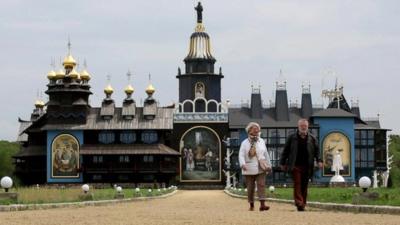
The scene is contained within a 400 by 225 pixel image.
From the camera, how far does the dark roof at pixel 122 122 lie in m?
82.4

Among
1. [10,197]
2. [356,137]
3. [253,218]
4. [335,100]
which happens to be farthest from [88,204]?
[335,100]

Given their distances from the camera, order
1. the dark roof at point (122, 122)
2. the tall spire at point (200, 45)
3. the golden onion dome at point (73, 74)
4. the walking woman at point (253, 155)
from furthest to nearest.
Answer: the tall spire at point (200, 45) → the golden onion dome at point (73, 74) → the dark roof at point (122, 122) → the walking woman at point (253, 155)

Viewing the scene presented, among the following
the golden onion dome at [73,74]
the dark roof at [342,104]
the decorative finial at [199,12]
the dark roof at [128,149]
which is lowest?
the dark roof at [128,149]

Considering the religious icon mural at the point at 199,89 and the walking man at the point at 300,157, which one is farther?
the religious icon mural at the point at 199,89

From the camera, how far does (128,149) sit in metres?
81.6

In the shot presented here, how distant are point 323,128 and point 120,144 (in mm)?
17918

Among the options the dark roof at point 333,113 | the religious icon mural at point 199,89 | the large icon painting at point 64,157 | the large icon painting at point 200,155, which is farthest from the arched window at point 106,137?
the dark roof at point 333,113

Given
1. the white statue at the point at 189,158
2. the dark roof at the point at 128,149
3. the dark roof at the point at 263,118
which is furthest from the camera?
the dark roof at the point at 263,118

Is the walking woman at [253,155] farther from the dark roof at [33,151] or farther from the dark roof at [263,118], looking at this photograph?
the dark roof at [263,118]

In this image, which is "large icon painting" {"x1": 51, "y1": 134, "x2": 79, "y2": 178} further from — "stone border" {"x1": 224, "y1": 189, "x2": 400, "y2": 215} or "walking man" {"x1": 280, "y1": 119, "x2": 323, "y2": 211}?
"walking man" {"x1": 280, "y1": 119, "x2": 323, "y2": 211}

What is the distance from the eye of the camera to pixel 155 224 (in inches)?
576

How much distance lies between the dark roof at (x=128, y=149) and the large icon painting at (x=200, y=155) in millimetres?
2475

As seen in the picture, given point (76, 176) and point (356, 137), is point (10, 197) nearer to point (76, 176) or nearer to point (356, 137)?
point (76, 176)

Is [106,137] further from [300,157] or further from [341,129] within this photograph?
[300,157]
